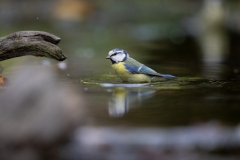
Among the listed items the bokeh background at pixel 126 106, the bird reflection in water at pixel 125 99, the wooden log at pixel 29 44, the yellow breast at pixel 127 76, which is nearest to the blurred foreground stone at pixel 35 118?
the bokeh background at pixel 126 106

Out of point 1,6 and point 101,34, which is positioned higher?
point 1,6

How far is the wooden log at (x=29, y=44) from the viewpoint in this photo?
5.91 metres

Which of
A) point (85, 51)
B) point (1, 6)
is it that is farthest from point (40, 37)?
point (1, 6)

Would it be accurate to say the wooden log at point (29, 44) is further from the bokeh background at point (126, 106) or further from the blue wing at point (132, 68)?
the blue wing at point (132, 68)

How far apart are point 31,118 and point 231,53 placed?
6.86 m

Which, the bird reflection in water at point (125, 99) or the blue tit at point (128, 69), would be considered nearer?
the bird reflection in water at point (125, 99)

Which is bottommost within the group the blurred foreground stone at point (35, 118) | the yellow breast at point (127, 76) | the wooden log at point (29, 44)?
the blurred foreground stone at point (35, 118)

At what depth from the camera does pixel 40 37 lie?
5.95 metres

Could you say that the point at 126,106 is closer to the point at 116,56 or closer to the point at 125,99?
the point at 125,99

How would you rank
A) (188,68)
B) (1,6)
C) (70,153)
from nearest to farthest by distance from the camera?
(70,153), (188,68), (1,6)

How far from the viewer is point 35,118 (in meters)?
3.46

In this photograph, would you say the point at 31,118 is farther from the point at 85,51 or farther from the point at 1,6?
the point at 1,6

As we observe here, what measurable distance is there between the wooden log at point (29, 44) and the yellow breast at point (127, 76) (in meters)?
0.64

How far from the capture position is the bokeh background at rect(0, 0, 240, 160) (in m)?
3.51
